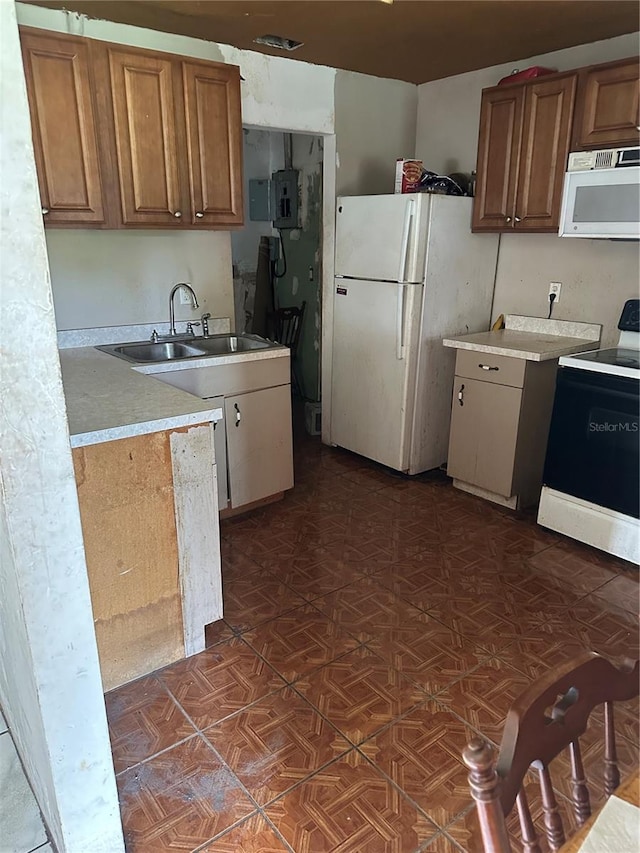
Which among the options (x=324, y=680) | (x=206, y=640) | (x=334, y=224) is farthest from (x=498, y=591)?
(x=334, y=224)

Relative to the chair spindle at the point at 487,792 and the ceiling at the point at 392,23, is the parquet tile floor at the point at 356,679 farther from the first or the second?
the ceiling at the point at 392,23

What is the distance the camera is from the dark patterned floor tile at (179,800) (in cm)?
150

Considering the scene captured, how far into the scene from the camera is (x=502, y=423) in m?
3.21

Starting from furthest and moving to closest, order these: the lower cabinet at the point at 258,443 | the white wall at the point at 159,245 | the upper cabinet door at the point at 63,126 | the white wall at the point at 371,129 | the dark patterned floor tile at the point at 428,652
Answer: the white wall at the point at 371,129 < the lower cabinet at the point at 258,443 < the white wall at the point at 159,245 < the upper cabinet door at the point at 63,126 < the dark patterned floor tile at the point at 428,652

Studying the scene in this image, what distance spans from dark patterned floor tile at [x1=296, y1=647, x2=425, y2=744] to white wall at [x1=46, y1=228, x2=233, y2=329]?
6.85 ft

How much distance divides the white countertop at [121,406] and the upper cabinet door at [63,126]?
712mm

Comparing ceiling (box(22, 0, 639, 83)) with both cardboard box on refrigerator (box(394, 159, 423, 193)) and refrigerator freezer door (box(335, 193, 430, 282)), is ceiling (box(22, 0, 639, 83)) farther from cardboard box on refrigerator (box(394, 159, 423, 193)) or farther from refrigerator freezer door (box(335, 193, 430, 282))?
refrigerator freezer door (box(335, 193, 430, 282))

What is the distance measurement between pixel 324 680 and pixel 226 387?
1.47m

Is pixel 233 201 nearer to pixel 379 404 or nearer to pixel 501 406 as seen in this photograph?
pixel 379 404

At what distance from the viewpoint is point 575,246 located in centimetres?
326

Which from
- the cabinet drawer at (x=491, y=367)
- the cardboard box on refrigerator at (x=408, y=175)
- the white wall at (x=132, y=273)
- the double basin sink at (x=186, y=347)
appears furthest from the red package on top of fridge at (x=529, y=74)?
the double basin sink at (x=186, y=347)

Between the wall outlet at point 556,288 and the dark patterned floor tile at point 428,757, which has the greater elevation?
the wall outlet at point 556,288

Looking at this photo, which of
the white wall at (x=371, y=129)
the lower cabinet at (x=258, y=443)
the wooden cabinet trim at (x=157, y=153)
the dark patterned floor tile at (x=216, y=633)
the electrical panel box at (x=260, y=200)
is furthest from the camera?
the electrical panel box at (x=260, y=200)

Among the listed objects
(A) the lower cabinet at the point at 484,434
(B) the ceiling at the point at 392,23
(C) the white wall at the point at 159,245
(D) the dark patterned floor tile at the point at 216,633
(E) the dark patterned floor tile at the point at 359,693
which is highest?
(B) the ceiling at the point at 392,23
